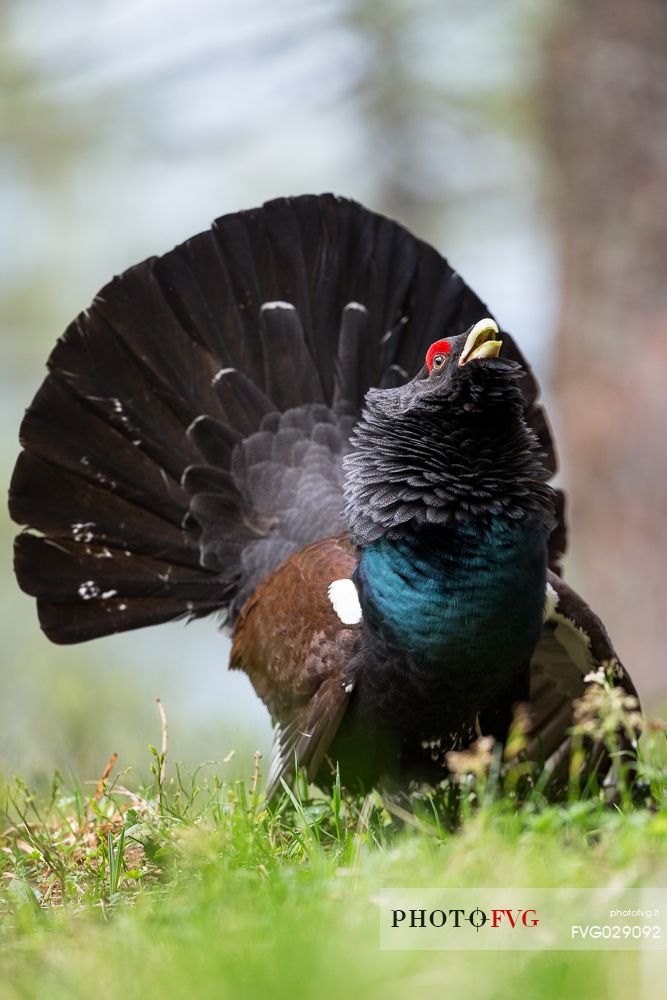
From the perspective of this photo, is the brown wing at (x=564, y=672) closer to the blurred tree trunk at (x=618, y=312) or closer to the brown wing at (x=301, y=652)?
the brown wing at (x=301, y=652)

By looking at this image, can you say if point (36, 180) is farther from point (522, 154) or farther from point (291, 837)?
point (291, 837)

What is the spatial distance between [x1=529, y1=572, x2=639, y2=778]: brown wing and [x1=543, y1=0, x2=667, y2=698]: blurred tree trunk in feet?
9.58

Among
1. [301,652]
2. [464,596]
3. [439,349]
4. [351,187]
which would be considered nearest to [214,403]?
[301,652]

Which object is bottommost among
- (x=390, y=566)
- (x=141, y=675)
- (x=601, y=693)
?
A: (x=141, y=675)

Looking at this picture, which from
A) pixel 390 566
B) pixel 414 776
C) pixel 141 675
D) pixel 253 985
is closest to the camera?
pixel 253 985

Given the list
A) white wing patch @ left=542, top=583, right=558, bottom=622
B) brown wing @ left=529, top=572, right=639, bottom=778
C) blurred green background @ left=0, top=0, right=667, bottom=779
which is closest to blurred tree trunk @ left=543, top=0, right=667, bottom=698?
blurred green background @ left=0, top=0, right=667, bottom=779

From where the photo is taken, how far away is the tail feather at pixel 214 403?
5082mm

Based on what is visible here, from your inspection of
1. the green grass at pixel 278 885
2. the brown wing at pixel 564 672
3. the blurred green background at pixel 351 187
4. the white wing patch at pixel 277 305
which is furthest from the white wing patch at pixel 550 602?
the white wing patch at pixel 277 305

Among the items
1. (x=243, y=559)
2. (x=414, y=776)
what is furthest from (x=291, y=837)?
(x=243, y=559)

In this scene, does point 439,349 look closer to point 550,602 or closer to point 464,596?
point 464,596

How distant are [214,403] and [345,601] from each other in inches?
61.1

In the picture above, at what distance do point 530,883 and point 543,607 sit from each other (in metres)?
1.46

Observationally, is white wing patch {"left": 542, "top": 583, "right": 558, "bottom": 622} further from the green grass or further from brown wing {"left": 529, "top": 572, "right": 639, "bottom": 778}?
the green grass

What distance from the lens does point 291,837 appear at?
Result: 3.80 meters
